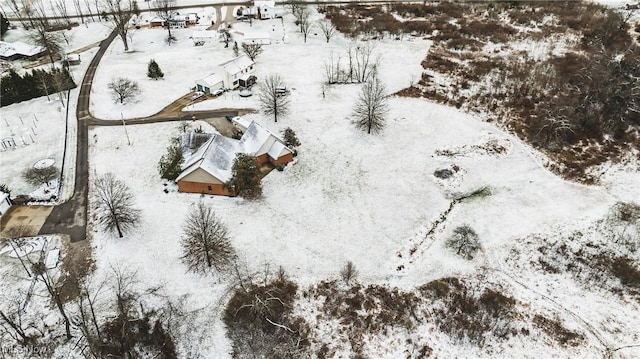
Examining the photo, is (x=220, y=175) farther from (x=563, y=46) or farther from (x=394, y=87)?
(x=563, y=46)

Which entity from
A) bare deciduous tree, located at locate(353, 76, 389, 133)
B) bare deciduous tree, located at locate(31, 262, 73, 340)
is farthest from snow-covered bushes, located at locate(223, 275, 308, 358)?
bare deciduous tree, located at locate(353, 76, 389, 133)

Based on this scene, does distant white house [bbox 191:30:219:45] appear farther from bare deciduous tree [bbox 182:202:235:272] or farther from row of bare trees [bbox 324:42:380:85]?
bare deciduous tree [bbox 182:202:235:272]

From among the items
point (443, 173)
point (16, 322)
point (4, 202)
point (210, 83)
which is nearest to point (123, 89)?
point (210, 83)

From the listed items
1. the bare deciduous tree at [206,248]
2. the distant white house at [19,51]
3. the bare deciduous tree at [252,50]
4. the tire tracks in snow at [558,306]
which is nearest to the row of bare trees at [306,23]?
the bare deciduous tree at [252,50]

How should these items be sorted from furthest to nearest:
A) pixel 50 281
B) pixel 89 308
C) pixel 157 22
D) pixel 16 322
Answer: pixel 157 22
pixel 50 281
pixel 89 308
pixel 16 322

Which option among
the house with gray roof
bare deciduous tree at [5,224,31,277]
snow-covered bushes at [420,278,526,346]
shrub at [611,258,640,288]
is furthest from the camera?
the house with gray roof

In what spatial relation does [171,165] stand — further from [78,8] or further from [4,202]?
[78,8]
